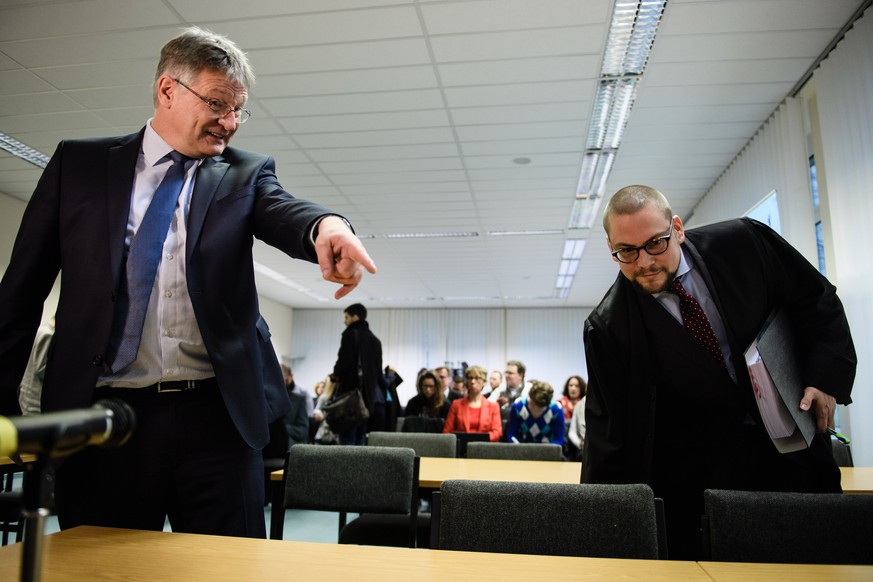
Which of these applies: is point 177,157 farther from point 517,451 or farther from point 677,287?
point 517,451

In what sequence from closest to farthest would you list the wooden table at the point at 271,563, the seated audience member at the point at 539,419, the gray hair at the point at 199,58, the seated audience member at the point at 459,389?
1. the wooden table at the point at 271,563
2. the gray hair at the point at 199,58
3. the seated audience member at the point at 539,419
4. the seated audience member at the point at 459,389

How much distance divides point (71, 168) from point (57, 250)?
0.16 meters

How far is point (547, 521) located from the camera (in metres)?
1.23

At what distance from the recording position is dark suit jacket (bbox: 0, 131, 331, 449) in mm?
1005

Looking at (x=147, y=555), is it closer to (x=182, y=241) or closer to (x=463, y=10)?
(x=182, y=241)

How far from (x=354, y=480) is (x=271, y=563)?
1409mm

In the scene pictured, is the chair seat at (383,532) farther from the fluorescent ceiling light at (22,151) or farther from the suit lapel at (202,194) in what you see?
the fluorescent ceiling light at (22,151)

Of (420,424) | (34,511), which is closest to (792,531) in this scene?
(34,511)

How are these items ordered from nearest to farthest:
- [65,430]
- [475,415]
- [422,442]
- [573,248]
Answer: [65,430], [422,442], [475,415], [573,248]

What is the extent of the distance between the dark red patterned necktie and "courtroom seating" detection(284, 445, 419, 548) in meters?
1.10

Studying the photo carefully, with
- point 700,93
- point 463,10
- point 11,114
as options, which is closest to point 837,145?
point 700,93

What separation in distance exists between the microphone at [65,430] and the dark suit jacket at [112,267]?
0.49 meters

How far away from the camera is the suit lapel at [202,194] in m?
1.09

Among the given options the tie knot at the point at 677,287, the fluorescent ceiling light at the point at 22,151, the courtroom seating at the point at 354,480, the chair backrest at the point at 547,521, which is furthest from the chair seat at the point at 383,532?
the fluorescent ceiling light at the point at 22,151
